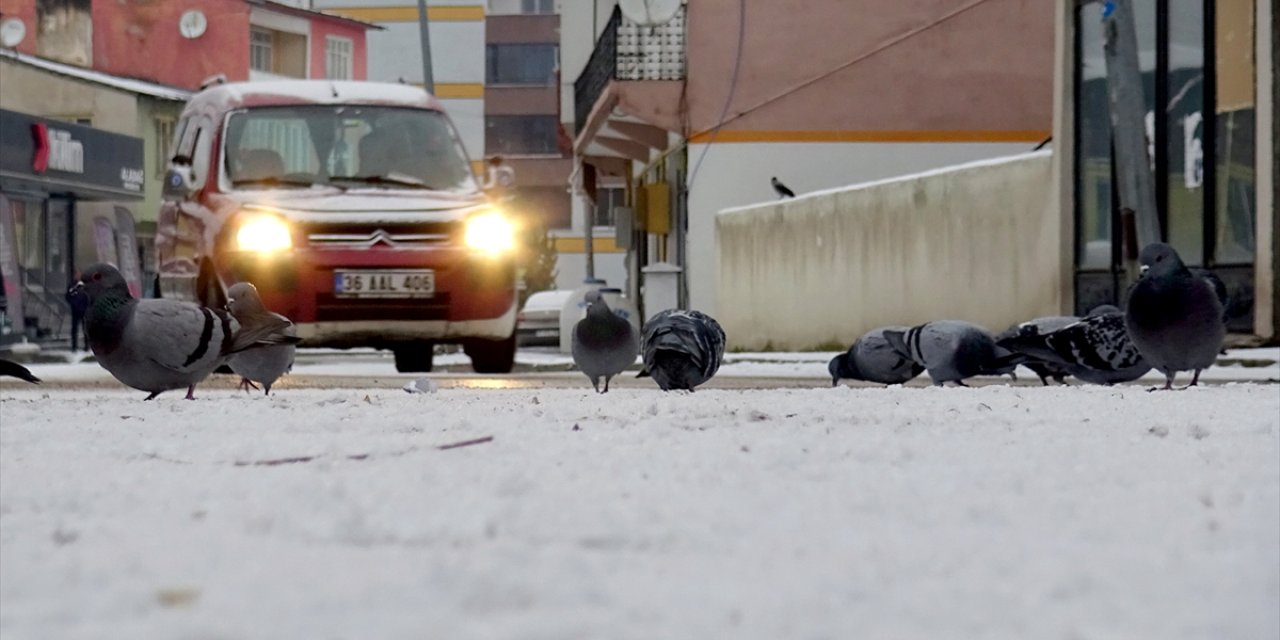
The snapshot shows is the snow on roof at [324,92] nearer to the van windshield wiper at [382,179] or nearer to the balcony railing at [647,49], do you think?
the van windshield wiper at [382,179]

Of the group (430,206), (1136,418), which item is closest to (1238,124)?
(430,206)

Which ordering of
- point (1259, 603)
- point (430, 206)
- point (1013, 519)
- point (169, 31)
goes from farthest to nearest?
point (169, 31), point (430, 206), point (1013, 519), point (1259, 603)

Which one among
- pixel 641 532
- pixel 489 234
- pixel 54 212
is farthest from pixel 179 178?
pixel 54 212

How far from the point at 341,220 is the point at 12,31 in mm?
36694

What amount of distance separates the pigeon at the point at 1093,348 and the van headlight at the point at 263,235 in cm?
501

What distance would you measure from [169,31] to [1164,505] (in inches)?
1949

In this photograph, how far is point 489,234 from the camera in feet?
43.0

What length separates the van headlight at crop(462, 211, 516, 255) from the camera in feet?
42.9

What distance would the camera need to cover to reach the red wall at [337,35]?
55.7 m

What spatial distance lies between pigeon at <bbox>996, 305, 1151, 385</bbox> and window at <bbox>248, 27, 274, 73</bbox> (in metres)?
45.6

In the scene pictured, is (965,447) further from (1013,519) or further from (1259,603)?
(1259,603)

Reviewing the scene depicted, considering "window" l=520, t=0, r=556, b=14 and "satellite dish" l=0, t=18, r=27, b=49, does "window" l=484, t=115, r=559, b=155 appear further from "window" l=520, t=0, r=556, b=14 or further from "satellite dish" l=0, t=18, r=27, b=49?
"satellite dish" l=0, t=18, r=27, b=49

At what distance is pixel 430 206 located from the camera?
1305 cm

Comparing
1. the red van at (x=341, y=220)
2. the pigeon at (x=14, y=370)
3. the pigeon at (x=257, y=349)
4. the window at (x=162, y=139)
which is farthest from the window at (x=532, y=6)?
the pigeon at (x=14, y=370)
